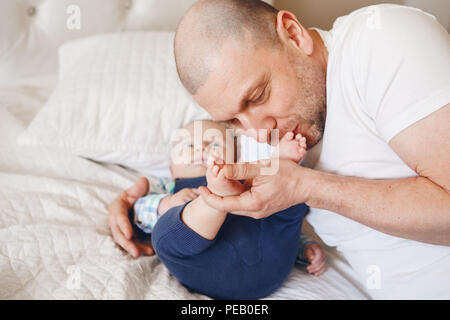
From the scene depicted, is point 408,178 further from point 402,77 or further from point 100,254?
point 100,254

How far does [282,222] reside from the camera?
3.12 feet

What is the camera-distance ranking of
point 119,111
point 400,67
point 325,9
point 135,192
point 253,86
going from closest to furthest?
1. point 400,67
2. point 253,86
3. point 135,192
4. point 119,111
5. point 325,9

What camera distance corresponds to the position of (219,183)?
75 centimetres

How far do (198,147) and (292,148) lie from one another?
1.36ft

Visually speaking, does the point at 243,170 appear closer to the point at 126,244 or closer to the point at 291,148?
the point at 291,148

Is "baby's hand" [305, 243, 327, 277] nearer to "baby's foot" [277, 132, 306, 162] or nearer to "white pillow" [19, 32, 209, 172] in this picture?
"baby's foot" [277, 132, 306, 162]

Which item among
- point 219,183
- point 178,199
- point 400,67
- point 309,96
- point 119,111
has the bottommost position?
point 178,199

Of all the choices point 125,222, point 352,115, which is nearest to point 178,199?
point 125,222

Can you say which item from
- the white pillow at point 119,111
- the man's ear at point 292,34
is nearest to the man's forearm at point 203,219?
the man's ear at point 292,34

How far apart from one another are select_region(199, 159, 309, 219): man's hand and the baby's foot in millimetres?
68

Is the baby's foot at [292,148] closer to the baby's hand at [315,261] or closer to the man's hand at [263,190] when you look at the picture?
the man's hand at [263,190]

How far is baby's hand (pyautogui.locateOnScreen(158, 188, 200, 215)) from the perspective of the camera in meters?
1.05

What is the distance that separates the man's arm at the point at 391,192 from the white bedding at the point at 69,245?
0.27 m

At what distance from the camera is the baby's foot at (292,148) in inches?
34.6
